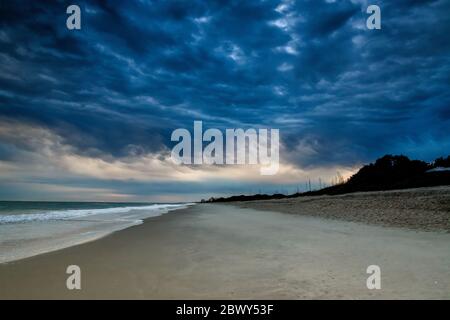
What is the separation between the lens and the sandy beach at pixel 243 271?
20.5ft

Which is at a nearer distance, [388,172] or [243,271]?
[243,271]

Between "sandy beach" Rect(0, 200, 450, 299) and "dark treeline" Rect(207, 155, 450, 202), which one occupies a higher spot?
"dark treeline" Rect(207, 155, 450, 202)

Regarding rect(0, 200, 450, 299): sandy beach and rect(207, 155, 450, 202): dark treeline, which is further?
rect(207, 155, 450, 202): dark treeline

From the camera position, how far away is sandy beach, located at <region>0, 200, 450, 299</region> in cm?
625

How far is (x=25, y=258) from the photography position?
33.7ft

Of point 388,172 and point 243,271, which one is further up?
point 388,172

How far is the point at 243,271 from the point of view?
792 cm

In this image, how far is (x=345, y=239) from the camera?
514 inches
